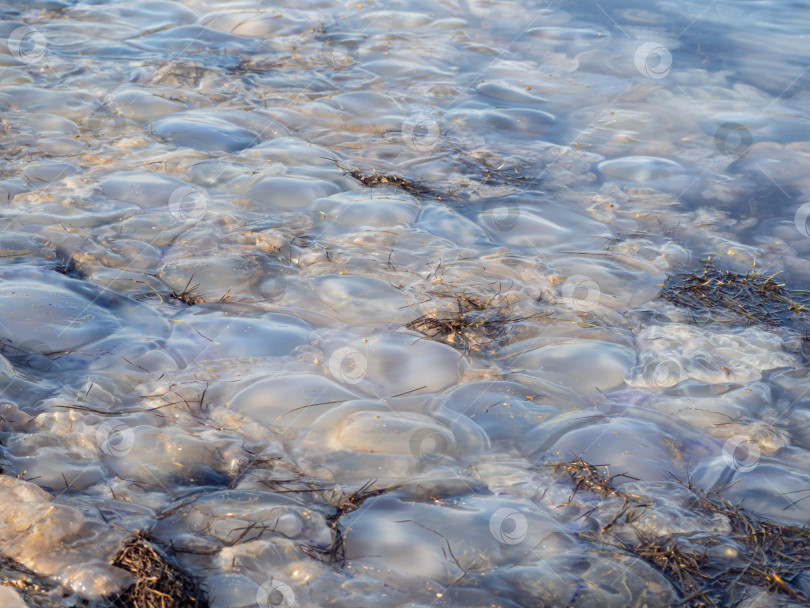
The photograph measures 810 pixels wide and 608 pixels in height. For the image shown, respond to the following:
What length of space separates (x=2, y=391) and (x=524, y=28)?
5.72 meters

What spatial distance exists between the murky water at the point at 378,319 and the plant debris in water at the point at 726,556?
3 cm

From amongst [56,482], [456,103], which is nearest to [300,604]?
[56,482]

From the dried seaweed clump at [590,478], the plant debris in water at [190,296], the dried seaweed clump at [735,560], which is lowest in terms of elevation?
the dried seaweed clump at [735,560]

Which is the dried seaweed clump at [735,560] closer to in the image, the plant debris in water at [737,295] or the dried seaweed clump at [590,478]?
the dried seaweed clump at [590,478]

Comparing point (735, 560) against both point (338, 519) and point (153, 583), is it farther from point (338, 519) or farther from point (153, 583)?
point (153, 583)

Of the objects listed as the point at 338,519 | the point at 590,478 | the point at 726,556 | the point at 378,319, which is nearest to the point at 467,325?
the point at 378,319

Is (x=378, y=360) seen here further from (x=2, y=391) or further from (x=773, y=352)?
(x=773, y=352)

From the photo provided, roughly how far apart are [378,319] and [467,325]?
0.39 meters

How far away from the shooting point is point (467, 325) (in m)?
3.11

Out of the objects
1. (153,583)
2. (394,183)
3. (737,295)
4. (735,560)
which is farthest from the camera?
(394,183)

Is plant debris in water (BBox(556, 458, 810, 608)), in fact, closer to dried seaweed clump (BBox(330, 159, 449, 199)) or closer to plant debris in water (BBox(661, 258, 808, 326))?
plant debris in water (BBox(661, 258, 808, 326))

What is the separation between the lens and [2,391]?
250 cm

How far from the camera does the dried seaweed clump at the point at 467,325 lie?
306cm

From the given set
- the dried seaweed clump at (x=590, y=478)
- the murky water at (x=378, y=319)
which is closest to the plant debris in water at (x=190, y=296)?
the murky water at (x=378, y=319)
